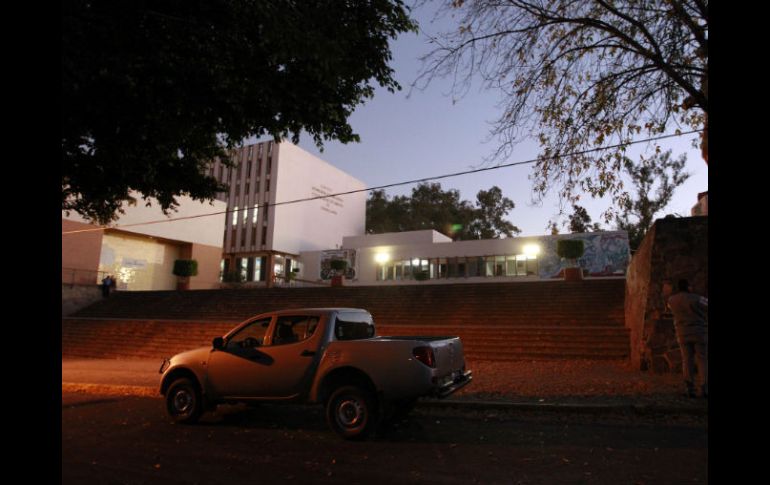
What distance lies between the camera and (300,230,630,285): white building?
3344 centimetres

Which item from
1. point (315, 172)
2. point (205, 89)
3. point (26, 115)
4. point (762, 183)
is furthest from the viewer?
point (315, 172)

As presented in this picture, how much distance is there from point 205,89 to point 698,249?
1081cm

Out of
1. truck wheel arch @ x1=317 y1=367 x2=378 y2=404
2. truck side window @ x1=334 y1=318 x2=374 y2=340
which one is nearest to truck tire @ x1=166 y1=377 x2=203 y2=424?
truck wheel arch @ x1=317 y1=367 x2=378 y2=404

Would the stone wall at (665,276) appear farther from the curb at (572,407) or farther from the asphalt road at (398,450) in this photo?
the asphalt road at (398,450)

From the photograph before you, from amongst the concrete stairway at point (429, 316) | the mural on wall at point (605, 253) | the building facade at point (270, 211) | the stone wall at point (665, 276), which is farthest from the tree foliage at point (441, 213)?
the stone wall at point (665, 276)

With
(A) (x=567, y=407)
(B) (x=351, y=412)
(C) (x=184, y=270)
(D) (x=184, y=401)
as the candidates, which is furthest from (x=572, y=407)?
(C) (x=184, y=270)

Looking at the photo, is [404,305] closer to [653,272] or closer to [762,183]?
[653,272]

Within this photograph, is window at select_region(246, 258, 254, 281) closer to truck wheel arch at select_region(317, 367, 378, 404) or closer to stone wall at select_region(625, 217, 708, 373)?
stone wall at select_region(625, 217, 708, 373)

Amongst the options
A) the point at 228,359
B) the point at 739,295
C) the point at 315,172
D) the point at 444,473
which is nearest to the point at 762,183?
the point at 739,295

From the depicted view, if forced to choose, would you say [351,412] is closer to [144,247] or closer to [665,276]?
[665,276]

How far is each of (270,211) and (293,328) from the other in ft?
136

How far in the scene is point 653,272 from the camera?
10719 mm

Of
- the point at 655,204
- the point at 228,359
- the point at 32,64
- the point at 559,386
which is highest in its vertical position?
the point at 655,204

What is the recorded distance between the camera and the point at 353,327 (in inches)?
279
